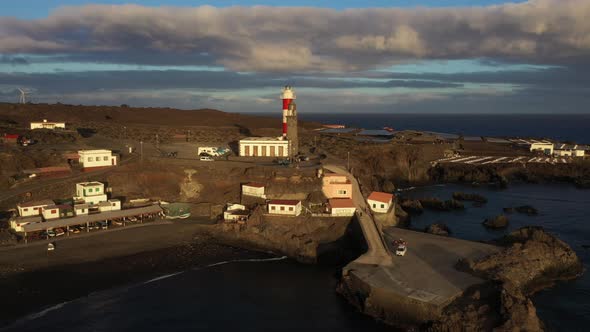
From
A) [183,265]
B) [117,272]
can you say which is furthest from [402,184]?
[117,272]

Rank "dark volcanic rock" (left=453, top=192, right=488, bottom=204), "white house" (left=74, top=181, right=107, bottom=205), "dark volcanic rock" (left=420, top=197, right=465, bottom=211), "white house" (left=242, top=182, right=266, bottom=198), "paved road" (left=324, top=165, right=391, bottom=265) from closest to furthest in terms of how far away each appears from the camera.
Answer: "paved road" (left=324, top=165, right=391, bottom=265) < "white house" (left=74, top=181, right=107, bottom=205) < "white house" (left=242, top=182, right=266, bottom=198) < "dark volcanic rock" (left=420, top=197, right=465, bottom=211) < "dark volcanic rock" (left=453, top=192, right=488, bottom=204)

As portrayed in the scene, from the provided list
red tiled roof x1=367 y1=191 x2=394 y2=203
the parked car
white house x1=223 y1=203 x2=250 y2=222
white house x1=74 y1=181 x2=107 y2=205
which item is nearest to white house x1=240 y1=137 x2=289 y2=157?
A: white house x1=223 y1=203 x2=250 y2=222

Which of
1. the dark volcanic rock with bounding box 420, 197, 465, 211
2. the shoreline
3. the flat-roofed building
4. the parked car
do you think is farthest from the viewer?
the dark volcanic rock with bounding box 420, 197, 465, 211

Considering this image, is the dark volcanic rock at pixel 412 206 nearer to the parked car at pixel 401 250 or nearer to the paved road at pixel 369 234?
the paved road at pixel 369 234

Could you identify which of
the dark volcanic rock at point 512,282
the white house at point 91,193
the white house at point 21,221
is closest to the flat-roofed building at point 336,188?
the dark volcanic rock at point 512,282

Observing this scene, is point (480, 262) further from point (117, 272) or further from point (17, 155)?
point (17, 155)

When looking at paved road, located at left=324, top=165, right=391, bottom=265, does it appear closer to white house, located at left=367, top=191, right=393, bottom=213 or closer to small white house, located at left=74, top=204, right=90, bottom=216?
white house, located at left=367, top=191, right=393, bottom=213

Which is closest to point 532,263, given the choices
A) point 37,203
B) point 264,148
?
point 264,148

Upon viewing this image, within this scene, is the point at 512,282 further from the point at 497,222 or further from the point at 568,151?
the point at 568,151
